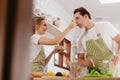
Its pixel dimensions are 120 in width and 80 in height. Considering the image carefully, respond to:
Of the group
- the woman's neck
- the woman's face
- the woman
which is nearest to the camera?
the woman

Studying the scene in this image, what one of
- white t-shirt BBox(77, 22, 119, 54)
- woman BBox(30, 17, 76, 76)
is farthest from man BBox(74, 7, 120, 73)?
woman BBox(30, 17, 76, 76)

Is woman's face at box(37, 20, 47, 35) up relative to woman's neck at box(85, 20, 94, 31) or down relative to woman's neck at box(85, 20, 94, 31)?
down

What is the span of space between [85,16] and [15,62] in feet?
6.97

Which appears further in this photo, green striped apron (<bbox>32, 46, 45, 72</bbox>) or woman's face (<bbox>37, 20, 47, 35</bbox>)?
woman's face (<bbox>37, 20, 47, 35</bbox>)

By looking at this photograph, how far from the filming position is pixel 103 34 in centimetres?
225

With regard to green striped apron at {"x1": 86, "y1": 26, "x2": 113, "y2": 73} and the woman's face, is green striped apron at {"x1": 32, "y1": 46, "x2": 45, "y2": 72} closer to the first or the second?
the woman's face

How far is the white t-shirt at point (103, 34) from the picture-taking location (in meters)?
2.18

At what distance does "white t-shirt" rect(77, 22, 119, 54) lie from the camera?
218 centimetres

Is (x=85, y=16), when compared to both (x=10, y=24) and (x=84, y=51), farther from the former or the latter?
→ (x=10, y=24)

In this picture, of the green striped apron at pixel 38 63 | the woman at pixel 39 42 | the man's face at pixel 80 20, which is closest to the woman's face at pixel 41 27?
the woman at pixel 39 42

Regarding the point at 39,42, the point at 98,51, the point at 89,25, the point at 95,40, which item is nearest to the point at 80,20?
the point at 89,25

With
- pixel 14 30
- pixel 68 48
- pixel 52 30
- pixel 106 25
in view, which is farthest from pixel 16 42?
pixel 68 48

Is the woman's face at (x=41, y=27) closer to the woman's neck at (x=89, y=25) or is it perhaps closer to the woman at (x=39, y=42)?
the woman at (x=39, y=42)

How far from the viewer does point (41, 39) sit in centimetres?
188
